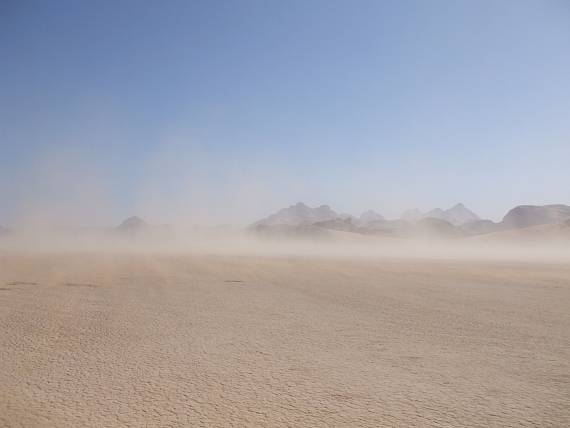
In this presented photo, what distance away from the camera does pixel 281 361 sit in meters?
5.77

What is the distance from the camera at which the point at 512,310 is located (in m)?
9.91

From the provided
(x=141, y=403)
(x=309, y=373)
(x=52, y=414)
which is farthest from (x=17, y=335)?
(x=309, y=373)

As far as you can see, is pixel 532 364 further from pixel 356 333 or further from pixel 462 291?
pixel 462 291

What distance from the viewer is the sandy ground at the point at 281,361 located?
4129 mm

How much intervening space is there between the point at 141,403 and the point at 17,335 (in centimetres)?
426

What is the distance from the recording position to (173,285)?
14117 millimetres

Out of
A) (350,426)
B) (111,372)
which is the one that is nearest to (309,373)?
(350,426)

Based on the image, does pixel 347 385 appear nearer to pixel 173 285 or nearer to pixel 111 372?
pixel 111 372

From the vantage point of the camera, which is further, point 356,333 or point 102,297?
point 102,297

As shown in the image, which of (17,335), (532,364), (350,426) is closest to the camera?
(350,426)

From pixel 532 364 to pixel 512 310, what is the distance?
4.79 m

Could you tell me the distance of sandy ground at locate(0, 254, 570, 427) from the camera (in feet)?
13.5

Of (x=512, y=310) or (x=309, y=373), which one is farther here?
(x=512, y=310)

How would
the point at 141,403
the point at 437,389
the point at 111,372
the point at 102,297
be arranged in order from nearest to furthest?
the point at 141,403, the point at 437,389, the point at 111,372, the point at 102,297
